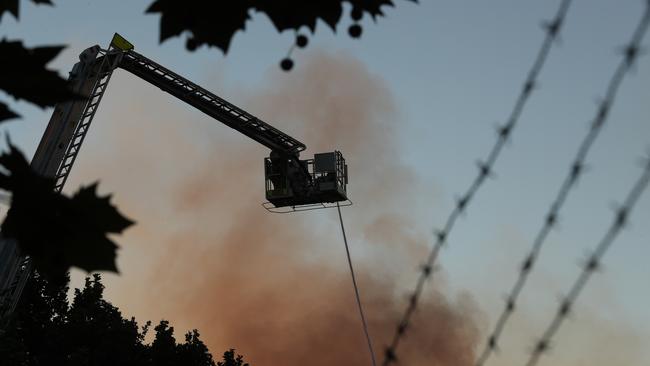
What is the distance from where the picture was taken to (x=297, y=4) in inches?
143

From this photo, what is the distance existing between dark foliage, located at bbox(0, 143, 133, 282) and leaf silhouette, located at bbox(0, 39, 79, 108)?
25 cm

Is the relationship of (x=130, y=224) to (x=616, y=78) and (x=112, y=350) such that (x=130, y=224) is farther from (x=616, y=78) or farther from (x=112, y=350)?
(x=112, y=350)

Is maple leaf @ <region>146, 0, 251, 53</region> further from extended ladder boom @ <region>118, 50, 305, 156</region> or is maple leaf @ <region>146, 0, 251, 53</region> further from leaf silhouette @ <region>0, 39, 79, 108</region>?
extended ladder boom @ <region>118, 50, 305, 156</region>

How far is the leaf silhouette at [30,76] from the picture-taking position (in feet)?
9.91

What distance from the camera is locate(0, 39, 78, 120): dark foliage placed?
119 inches

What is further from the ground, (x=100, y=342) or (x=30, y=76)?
(x=100, y=342)

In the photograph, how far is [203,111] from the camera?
3005 cm

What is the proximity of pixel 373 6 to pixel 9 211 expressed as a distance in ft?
6.27

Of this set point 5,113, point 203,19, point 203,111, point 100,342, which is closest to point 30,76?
point 5,113

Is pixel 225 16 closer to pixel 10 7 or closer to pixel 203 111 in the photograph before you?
pixel 10 7

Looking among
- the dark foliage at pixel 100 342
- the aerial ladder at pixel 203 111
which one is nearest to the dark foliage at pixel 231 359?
the dark foliage at pixel 100 342

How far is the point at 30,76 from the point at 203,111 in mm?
27298

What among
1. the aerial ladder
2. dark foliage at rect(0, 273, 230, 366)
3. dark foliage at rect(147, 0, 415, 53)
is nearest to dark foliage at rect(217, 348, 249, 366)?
dark foliage at rect(0, 273, 230, 366)

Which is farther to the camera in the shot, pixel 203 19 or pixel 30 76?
pixel 203 19
